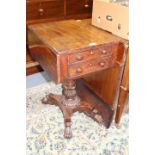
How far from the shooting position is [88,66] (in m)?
1.33

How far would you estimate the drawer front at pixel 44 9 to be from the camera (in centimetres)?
209

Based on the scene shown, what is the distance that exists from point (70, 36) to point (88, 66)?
22cm

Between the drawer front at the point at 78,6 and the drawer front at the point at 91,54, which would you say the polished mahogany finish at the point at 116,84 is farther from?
the drawer front at the point at 78,6

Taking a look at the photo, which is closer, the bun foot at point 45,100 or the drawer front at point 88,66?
the drawer front at point 88,66

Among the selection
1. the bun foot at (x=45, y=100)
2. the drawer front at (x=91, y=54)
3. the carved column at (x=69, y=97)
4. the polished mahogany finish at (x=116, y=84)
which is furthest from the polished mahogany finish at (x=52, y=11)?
the drawer front at (x=91, y=54)

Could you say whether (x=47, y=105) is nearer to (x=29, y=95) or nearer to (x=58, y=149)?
(x=29, y=95)

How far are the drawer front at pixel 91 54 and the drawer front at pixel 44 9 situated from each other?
1.05 metres

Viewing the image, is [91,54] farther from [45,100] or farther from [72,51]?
[45,100]

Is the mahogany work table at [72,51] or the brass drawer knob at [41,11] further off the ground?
the brass drawer knob at [41,11]

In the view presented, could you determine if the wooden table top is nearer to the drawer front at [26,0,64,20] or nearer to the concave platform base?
the concave platform base

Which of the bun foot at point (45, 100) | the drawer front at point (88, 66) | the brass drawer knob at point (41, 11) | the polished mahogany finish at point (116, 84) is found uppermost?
the brass drawer knob at point (41, 11)
